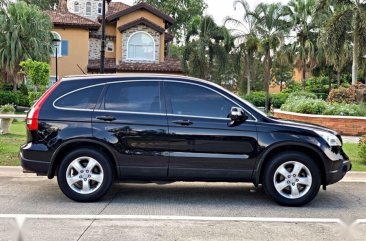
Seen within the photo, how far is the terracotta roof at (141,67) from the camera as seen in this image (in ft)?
110

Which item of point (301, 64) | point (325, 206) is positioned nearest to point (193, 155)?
point (325, 206)

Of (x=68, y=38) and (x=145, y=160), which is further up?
(x=68, y=38)

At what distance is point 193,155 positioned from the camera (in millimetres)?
6641

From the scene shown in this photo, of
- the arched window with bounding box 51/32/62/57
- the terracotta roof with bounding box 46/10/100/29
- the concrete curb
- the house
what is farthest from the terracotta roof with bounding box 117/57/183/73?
the concrete curb

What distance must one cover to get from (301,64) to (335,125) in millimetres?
28412

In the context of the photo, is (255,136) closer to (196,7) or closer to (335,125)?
(335,125)

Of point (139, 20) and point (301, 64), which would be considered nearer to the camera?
point (139, 20)

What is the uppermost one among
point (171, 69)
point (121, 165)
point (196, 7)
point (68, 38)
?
point (196, 7)

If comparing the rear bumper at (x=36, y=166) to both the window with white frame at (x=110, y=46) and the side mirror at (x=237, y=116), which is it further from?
the window with white frame at (x=110, y=46)

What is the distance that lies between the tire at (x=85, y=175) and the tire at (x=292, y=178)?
2229 millimetres

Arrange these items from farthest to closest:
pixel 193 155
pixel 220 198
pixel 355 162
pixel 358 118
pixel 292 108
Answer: pixel 292 108
pixel 358 118
pixel 355 162
pixel 220 198
pixel 193 155

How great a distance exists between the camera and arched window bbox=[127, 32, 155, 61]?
114 feet

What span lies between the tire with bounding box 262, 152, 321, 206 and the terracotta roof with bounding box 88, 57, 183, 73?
90.0 feet

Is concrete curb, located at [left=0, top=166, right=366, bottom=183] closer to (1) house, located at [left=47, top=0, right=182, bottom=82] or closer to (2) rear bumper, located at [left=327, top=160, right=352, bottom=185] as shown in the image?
(2) rear bumper, located at [left=327, top=160, right=352, bottom=185]
